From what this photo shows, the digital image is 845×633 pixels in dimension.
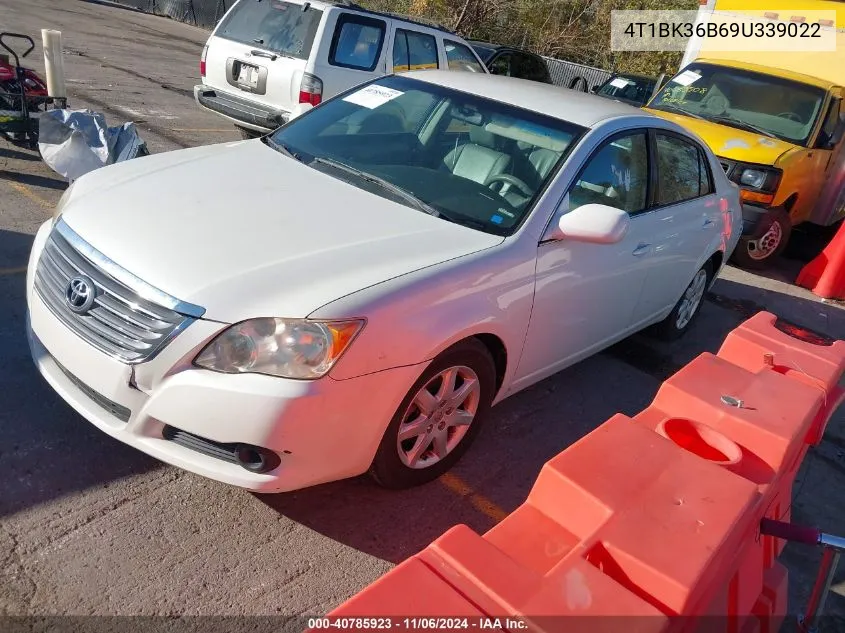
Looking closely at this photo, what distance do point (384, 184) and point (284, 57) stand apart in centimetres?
493

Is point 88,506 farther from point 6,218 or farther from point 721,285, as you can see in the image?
point 721,285

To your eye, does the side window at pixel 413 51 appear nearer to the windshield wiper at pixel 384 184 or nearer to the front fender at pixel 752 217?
the front fender at pixel 752 217

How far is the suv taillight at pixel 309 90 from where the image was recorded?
7652 mm

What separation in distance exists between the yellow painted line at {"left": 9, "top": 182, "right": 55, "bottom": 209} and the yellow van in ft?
20.5

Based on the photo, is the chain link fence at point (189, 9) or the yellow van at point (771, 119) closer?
the yellow van at point (771, 119)

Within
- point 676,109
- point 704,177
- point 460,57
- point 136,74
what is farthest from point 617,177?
point 136,74

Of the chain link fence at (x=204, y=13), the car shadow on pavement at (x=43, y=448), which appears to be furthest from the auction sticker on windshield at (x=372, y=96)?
the chain link fence at (x=204, y=13)

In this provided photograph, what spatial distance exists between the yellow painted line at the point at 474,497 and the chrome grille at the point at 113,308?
1475 millimetres

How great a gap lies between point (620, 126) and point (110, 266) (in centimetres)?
270

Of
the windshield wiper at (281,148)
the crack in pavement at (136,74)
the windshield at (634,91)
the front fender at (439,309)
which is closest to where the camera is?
the front fender at (439,309)

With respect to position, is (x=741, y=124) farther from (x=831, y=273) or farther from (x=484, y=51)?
(x=484, y=51)

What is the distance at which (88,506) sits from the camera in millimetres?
2826

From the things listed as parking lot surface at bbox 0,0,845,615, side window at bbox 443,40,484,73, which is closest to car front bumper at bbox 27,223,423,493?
parking lot surface at bbox 0,0,845,615

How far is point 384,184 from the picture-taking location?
3570mm
